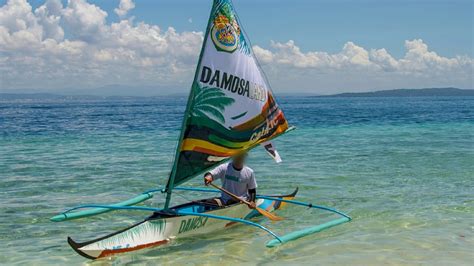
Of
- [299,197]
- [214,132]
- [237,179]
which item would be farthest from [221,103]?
[299,197]

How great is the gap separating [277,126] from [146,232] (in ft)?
13.1

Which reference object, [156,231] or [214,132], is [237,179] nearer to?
[214,132]

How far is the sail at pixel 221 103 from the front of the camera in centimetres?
948

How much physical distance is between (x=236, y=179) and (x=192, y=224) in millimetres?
1534

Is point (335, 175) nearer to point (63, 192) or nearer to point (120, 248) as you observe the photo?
point (63, 192)

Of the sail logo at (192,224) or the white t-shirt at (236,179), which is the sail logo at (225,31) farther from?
the sail logo at (192,224)

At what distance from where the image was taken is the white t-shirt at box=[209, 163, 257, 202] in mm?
10766

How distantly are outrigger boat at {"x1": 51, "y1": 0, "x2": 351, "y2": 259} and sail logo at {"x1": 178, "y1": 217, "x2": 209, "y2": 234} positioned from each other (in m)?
0.02

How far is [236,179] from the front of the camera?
1077 cm

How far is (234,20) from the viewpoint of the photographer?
410 inches

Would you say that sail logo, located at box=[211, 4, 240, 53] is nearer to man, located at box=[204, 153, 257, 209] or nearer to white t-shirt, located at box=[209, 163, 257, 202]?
man, located at box=[204, 153, 257, 209]

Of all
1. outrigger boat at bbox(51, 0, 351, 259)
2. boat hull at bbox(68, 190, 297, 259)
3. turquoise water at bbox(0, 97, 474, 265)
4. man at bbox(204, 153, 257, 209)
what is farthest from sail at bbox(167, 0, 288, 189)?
turquoise water at bbox(0, 97, 474, 265)

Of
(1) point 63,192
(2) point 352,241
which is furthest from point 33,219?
(2) point 352,241

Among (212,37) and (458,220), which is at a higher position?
(212,37)
